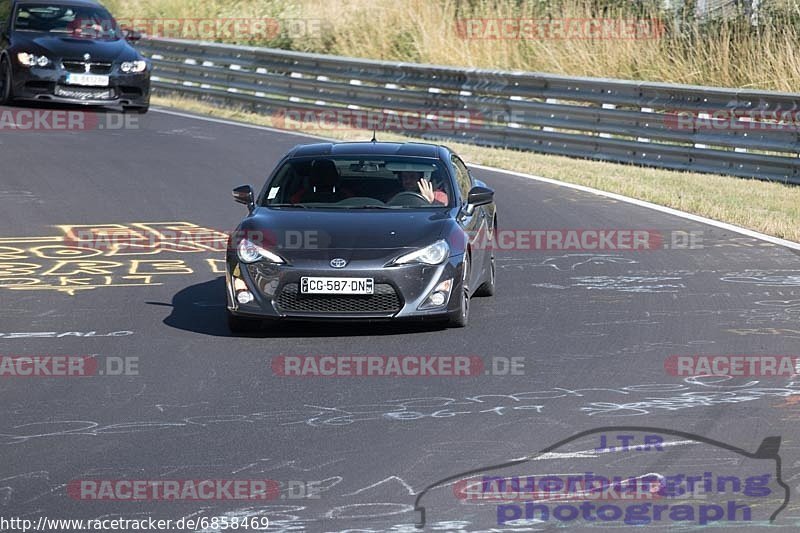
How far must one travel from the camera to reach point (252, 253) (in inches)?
419

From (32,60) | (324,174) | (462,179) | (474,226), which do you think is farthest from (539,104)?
(324,174)

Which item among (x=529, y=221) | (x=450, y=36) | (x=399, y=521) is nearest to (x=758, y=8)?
(x=450, y=36)

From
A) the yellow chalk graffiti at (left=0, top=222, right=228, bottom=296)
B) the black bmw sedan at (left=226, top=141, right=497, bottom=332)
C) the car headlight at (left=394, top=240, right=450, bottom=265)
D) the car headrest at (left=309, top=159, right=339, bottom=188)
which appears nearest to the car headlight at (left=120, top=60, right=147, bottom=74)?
the yellow chalk graffiti at (left=0, top=222, right=228, bottom=296)

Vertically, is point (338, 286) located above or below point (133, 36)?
below

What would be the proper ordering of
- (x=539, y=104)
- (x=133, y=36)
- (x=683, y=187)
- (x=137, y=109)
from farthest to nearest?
(x=137, y=109), (x=133, y=36), (x=539, y=104), (x=683, y=187)

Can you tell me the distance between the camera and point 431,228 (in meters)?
10.9

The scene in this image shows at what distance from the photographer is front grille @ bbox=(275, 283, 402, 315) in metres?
10.3

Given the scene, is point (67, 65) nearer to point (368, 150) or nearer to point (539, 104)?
point (539, 104)

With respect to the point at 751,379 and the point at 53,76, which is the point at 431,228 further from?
the point at 53,76

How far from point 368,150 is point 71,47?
45.2 ft

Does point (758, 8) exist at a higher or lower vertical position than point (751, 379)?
higher

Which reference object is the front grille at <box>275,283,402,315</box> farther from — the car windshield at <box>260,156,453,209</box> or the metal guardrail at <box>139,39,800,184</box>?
the metal guardrail at <box>139,39,800,184</box>

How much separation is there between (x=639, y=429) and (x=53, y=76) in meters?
18.5

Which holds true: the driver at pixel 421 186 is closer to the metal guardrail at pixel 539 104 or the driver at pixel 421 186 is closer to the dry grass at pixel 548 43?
the metal guardrail at pixel 539 104
